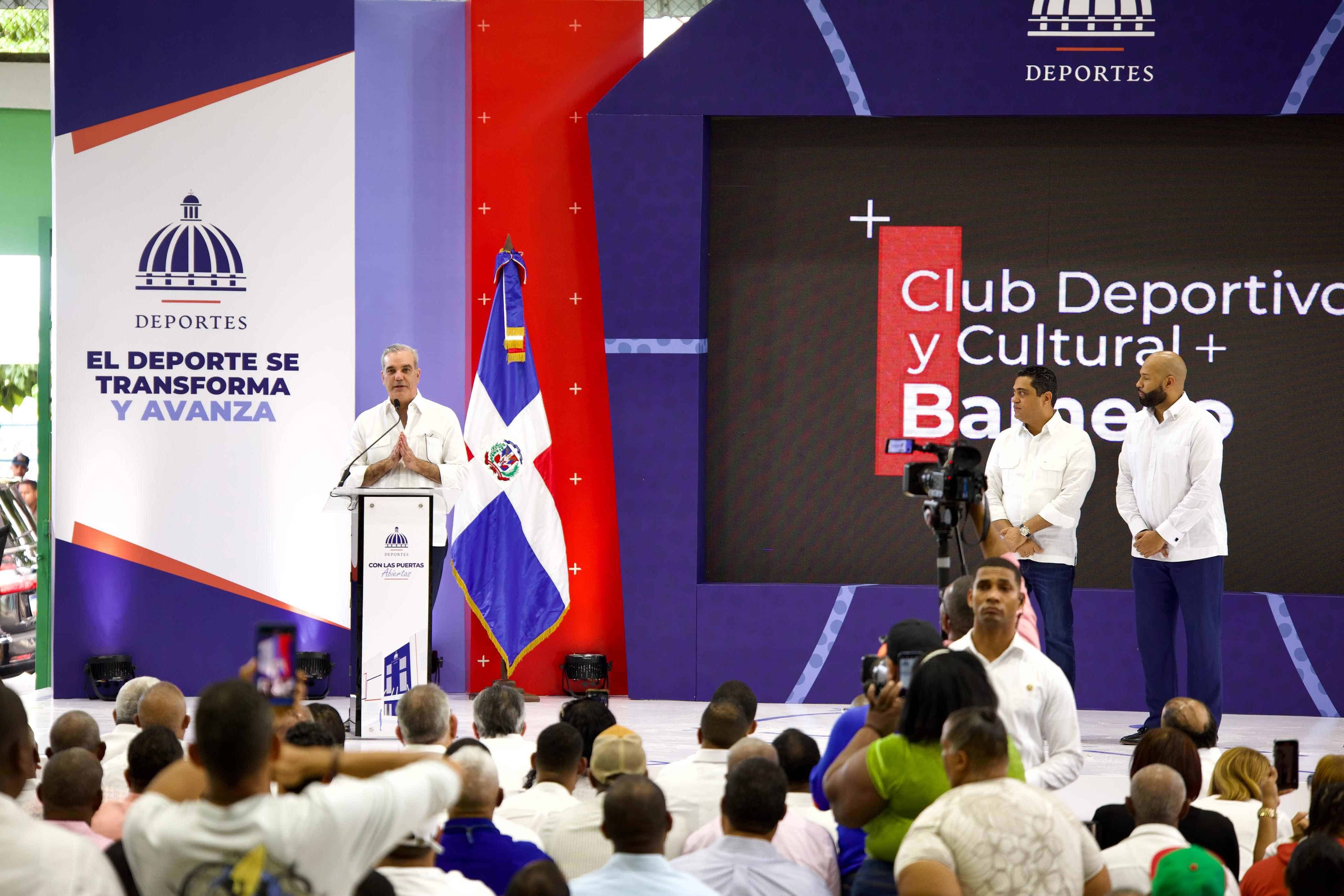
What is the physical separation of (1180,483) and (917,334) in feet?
5.15

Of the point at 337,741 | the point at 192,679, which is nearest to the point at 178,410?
the point at 192,679

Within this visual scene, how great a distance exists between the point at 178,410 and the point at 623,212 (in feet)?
8.21

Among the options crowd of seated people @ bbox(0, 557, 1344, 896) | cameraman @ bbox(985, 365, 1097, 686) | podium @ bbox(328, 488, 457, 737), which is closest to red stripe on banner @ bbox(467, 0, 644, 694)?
podium @ bbox(328, 488, 457, 737)

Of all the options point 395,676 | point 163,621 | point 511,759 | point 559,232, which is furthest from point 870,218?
point 163,621

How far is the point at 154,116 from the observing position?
Answer: 7301 millimetres

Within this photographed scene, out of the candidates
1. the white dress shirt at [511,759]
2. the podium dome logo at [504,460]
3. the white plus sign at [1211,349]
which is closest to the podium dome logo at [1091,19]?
the white plus sign at [1211,349]

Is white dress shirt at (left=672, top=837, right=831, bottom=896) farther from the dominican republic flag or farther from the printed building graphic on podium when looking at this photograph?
the dominican republic flag

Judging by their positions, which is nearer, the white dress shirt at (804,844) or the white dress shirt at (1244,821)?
the white dress shirt at (804,844)

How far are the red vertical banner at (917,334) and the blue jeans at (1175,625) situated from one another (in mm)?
1330

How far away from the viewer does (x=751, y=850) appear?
288cm

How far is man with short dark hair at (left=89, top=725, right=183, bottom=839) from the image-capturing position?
10.9ft

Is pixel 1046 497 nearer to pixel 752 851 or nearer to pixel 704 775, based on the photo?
pixel 704 775

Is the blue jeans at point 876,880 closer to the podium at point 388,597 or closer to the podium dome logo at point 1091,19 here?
the podium at point 388,597

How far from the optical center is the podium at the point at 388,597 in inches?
229
